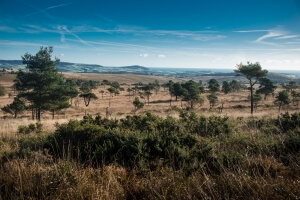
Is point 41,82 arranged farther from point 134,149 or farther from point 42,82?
point 134,149

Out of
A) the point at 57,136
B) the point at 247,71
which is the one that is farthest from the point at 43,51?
the point at 247,71

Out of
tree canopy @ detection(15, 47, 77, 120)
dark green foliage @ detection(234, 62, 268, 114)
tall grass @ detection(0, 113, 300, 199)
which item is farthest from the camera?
dark green foliage @ detection(234, 62, 268, 114)

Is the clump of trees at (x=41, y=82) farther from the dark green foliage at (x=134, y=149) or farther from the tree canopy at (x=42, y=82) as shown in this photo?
the dark green foliage at (x=134, y=149)

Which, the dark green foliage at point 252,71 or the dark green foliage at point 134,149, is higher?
the dark green foliage at point 252,71

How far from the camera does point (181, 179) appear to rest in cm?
371

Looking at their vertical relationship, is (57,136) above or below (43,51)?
below

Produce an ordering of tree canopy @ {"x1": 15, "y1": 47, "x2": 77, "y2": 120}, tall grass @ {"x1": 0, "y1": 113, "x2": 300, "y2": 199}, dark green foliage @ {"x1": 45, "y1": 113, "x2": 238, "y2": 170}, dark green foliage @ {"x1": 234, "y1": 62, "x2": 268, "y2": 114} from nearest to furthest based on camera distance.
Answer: tall grass @ {"x1": 0, "y1": 113, "x2": 300, "y2": 199} < dark green foliage @ {"x1": 45, "y1": 113, "x2": 238, "y2": 170} < tree canopy @ {"x1": 15, "y1": 47, "x2": 77, "y2": 120} < dark green foliage @ {"x1": 234, "y1": 62, "x2": 268, "y2": 114}

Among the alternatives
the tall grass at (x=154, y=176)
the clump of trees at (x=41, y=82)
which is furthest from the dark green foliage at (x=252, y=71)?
the tall grass at (x=154, y=176)

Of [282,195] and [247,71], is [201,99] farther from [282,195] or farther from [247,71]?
[282,195]

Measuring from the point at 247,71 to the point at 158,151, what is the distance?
114 feet

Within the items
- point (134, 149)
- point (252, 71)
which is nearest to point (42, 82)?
point (134, 149)

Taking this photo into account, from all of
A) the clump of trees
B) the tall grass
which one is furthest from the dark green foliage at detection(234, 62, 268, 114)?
the tall grass

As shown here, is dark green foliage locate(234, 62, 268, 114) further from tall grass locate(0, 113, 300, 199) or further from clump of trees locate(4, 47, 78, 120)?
tall grass locate(0, 113, 300, 199)

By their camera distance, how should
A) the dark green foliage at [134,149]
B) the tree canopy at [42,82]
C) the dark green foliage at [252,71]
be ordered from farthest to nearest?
1. the dark green foliage at [252,71]
2. the tree canopy at [42,82]
3. the dark green foliage at [134,149]
